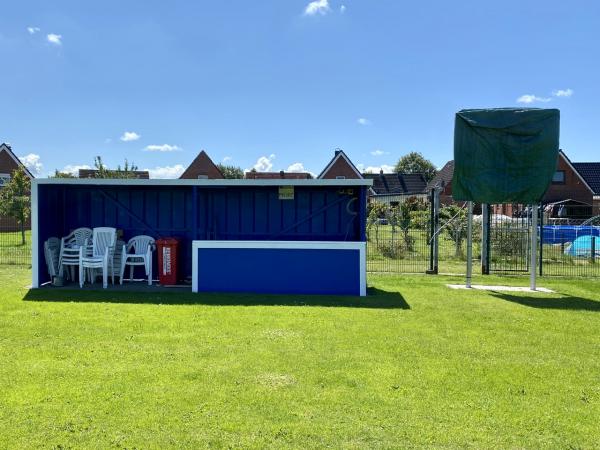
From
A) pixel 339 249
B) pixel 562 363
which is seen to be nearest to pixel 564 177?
pixel 339 249

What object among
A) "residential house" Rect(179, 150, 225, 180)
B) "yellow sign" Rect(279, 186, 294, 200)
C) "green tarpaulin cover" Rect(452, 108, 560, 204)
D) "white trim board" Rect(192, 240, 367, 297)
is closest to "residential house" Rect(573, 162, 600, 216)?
"residential house" Rect(179, 150, 225, 180)

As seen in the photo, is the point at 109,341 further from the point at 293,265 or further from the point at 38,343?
the point at 293,265

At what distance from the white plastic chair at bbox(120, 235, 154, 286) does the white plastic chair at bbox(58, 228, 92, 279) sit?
3.10ft

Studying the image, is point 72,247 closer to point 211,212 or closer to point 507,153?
point 211,212

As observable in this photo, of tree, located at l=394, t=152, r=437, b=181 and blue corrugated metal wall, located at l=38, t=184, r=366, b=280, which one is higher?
tree, located at l=394, t=152, r=437, b=181

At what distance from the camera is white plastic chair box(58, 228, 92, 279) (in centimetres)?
1042

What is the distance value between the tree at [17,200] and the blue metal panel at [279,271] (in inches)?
616

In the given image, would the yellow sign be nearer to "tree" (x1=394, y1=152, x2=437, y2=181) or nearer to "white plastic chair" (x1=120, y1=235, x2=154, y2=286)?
"white plastic chair" (x1=120, y1=235, x2=154, y2=286)

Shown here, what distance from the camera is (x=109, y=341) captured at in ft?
19.5

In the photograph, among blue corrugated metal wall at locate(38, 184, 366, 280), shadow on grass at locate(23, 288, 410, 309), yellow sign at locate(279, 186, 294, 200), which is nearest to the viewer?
shadow on grass at locate(23, 288, 410, 309)

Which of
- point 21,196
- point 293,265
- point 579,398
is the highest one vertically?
point 21,196

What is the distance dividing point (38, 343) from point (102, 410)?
2.42m

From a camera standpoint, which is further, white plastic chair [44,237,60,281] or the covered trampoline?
white plastic chair [44,237,60,281]

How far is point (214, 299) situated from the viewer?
886cm
